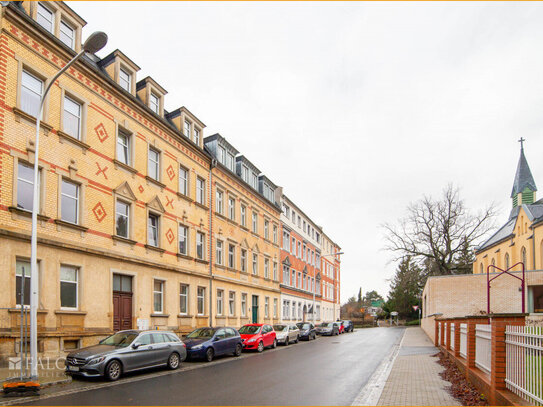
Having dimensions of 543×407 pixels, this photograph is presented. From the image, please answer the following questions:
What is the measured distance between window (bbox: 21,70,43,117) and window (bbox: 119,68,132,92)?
200 inches

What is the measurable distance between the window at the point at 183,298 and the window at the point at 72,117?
10.1 metres

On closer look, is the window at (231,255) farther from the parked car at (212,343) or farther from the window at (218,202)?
the parked car at (212,343)

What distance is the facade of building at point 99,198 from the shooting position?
50.1 feet

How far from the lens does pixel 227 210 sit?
31359mm

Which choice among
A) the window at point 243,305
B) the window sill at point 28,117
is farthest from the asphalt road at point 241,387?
the window at point 243,305

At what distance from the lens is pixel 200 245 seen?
27375mm

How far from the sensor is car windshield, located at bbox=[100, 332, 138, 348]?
549 inches

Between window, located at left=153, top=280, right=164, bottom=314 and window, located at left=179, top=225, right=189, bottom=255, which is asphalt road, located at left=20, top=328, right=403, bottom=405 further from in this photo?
window, located at left=179, top=225, right=189, bottom=255

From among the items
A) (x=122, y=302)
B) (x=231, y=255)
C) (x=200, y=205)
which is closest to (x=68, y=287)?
(x=122, y=302)

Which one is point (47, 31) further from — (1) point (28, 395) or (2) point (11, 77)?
(1) point (28, 395)

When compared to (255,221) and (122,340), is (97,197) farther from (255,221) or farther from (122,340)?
(255,221)

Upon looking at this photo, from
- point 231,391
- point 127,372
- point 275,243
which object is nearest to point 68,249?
point 127,372

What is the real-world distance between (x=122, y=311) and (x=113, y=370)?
23.6 feet

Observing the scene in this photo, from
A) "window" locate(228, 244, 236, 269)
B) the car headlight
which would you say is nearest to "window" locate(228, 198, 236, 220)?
"window" locate(228, 244, 236, 269)
